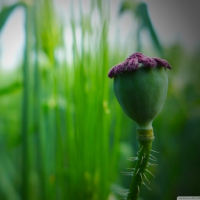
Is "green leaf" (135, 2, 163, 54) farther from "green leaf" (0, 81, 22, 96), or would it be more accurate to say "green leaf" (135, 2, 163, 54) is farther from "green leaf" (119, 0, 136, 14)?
"green leaf" (0, 81, 22, 96)

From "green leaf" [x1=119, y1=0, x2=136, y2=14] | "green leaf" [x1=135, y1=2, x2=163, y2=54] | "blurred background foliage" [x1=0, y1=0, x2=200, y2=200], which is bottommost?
"blurred background foliage" [x1=0, y1=0, x2=200, y2=200]

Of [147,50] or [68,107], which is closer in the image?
[68,107]

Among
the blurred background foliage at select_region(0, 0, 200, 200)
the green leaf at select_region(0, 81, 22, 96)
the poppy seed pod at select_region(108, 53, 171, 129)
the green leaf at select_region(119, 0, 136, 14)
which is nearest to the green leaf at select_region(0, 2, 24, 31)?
the blurred background foliage at select_region(0, 0, 200, 200)

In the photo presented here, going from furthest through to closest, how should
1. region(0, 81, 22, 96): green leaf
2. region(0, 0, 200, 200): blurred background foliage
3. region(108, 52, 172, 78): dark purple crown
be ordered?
region(0, 81, 22, 96): green leaf → region(0, 0, 200, 200): blurred background foliage → region(108, 52, 172, 78): dark purple crown

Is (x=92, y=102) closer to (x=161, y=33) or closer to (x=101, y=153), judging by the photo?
(x=101, y=153)

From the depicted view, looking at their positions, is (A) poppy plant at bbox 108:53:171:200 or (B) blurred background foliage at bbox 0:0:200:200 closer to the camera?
(A) poppy plant at bbox 108:53:171:200

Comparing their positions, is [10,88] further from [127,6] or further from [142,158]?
[142,158]

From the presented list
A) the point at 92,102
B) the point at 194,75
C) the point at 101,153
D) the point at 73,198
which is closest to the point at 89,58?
the point at 92,102
